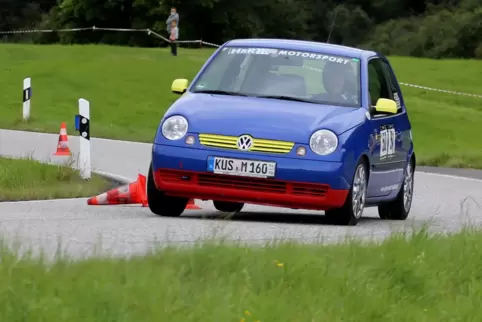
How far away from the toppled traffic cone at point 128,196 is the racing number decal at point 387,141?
2309mm

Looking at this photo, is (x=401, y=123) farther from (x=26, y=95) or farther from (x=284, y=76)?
(x=26, y=95)

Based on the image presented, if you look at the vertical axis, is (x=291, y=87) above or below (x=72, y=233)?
above

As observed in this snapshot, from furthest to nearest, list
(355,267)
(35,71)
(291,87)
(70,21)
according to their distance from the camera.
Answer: (70,21) → (35,71) → (291,87) → (355,267)

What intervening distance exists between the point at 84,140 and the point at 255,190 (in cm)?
572

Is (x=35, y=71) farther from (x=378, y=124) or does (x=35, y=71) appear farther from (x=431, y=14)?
(x=431, y=14)

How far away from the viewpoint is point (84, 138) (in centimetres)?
1675

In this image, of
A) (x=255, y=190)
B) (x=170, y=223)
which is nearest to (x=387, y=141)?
(x=255, y=190)

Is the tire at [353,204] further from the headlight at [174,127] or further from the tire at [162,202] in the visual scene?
the headlight at [174,127]

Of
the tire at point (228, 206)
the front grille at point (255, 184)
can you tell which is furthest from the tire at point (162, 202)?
the tire at point (228, 206)

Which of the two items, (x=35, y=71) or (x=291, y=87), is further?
(x=35, y=71)

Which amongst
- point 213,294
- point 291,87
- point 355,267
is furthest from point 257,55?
point 213,294

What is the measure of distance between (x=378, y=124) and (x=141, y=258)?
213 inches

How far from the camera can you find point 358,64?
509 inches

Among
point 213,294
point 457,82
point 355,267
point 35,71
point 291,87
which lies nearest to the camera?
point 213,294
